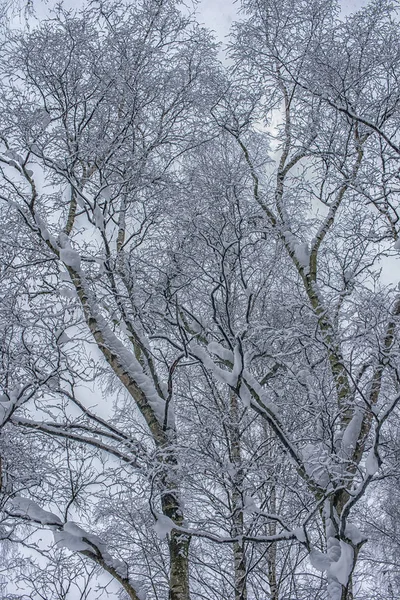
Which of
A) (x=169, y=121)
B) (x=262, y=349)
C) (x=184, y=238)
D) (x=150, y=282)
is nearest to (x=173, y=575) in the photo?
(x=262, y=349)

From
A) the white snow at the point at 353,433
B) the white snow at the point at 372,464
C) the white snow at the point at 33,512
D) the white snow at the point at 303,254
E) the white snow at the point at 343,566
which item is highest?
the white snow at the point at 303,254

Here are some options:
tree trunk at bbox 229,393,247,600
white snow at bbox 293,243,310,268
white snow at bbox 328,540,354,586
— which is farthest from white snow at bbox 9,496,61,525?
white snow at bbox 293,243,310,268

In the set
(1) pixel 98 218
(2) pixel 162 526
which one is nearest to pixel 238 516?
(2) pixel 162 526

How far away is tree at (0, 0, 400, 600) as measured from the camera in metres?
4.64

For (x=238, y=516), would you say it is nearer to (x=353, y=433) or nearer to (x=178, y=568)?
(x=178, y=568)

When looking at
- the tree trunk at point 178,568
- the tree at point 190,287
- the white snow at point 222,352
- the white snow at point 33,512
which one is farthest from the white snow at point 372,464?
the white snow at point 33,512

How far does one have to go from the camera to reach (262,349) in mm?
5969

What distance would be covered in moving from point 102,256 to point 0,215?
5.22 feet

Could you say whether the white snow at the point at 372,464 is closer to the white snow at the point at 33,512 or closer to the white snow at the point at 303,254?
the white snow at the point at 33,512

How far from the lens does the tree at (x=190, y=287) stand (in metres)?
4.64

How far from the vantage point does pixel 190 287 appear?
21.5ft

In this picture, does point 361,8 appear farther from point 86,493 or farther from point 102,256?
point 86,493

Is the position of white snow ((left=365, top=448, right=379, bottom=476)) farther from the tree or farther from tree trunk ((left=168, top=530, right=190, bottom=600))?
tree trunk ((left=168, top=530, right=190, bottom=600))

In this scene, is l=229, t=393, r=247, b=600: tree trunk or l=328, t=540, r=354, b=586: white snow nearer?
l=328, t=540, r=354, b=586: white snow
